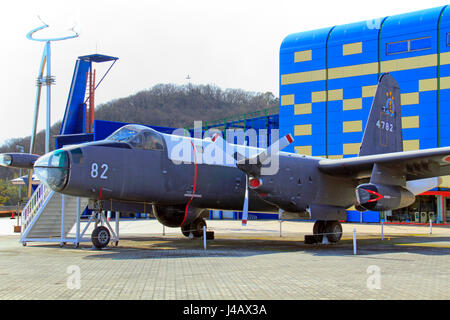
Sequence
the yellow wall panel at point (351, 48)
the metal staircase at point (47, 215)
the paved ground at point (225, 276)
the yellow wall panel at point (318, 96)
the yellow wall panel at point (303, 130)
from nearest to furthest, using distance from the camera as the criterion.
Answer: the paved ground at point (225, 276) < the metal staircase at point (47, 215) < the yellow wall panel at point (351, 48) < the yellow wall panel at point (318, 96) < the yellow wall panel at point (303, 130)

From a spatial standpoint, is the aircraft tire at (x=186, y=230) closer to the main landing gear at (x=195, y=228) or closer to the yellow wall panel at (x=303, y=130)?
the main landing gear at (x=195, y=228)

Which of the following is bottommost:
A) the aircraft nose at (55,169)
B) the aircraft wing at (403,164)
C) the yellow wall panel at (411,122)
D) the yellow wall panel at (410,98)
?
the aircraft nose at (55,169)

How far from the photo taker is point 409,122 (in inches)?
1673

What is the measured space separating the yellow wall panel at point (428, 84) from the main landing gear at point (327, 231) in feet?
83.3

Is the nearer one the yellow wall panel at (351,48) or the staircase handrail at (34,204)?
the staircase handrail at (34,204)

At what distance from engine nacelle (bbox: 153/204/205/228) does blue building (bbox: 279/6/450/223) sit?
2823 centimetres

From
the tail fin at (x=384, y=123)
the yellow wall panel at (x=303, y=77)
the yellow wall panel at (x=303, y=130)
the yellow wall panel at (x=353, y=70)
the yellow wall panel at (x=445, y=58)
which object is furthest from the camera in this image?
the yellow wall panel at (x=303, y=130)

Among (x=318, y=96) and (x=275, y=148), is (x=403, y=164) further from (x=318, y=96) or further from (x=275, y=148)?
(x=318, y=96)

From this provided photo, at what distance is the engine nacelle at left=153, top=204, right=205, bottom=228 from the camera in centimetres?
1956

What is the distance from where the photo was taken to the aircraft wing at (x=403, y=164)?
715 inches

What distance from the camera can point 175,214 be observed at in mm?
19688

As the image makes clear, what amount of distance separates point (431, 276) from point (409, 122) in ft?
112

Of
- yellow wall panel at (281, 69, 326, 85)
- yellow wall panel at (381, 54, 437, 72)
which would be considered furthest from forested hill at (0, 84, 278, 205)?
yellow wall panel at (381, 54, 437, 72)

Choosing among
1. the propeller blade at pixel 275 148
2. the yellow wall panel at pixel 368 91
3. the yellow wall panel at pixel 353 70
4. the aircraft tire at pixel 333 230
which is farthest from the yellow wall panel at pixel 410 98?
the propeller blade at pixel 275 148
